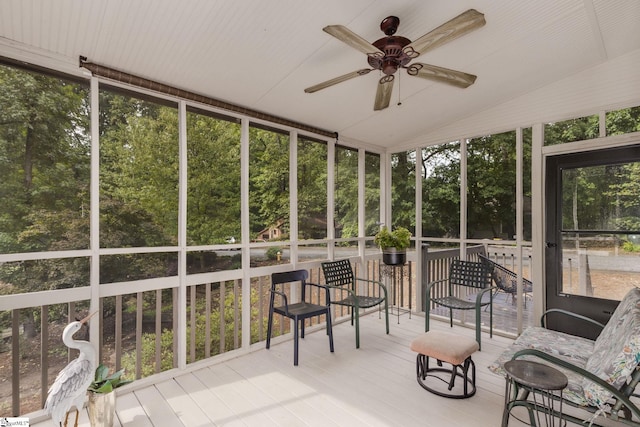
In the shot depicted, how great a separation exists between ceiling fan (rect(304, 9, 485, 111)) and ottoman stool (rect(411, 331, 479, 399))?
6.55 ft

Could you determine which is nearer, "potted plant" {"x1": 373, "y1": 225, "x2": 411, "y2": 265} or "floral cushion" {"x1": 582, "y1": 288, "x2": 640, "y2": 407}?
"floral cushion" {"x1": 582, "y1": 288, "x2": 640, "y2": 407}

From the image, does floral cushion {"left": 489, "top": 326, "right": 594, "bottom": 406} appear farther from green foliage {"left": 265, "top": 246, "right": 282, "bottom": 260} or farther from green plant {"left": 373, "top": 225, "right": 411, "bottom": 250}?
green foliage {"left": 265, "top": 246, "right": 282, "bottom": 260}

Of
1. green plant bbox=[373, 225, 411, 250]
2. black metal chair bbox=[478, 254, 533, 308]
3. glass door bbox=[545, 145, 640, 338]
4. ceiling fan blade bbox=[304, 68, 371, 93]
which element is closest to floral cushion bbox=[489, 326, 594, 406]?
glass door bbox=[545, 145, 640, 338]

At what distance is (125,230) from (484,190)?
4096 millimetres

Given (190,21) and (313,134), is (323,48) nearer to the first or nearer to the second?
(190,21)

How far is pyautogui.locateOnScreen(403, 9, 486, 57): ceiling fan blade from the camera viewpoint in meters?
1.70

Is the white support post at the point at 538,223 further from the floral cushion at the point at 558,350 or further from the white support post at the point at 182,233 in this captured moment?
the white support post at the point at 182,233

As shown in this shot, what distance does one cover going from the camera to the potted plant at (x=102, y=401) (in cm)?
206

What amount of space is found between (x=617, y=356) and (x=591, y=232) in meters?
1.99

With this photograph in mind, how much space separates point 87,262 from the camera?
8.66ft

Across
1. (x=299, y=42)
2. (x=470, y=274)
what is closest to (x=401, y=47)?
(x=299, y=42)

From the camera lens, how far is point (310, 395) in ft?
8.50

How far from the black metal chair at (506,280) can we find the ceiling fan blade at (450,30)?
2864mm

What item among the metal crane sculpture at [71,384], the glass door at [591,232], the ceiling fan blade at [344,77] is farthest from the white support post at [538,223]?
the metal crane sculpture at [71,384]
